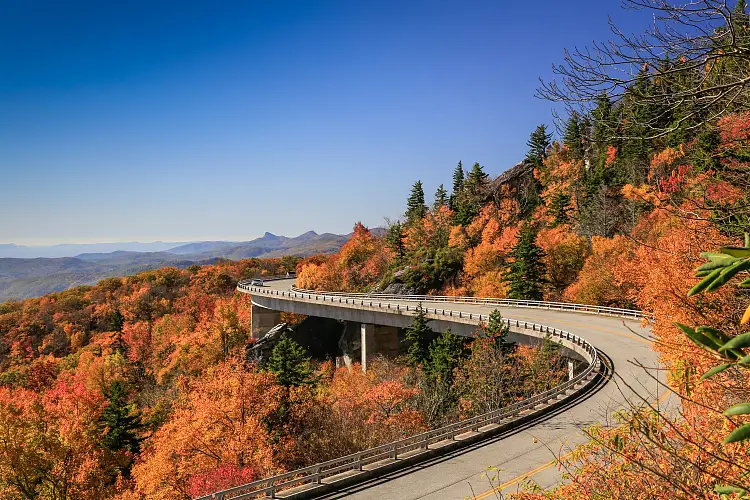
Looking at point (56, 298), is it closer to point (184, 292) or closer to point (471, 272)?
point (184, 292)

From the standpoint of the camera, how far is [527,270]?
51.9 m

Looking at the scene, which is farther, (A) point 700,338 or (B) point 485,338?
(B) point 485,338

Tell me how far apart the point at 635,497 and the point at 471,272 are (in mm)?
57717

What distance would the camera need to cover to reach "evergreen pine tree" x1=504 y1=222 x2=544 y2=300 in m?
51.8

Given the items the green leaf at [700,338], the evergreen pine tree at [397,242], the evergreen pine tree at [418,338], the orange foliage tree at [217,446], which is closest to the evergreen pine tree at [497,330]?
the evergreen pine tree at [418,338]

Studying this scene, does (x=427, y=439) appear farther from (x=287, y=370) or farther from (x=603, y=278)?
(x=603, y=278)

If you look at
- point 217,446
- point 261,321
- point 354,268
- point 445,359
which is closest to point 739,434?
point 217,446

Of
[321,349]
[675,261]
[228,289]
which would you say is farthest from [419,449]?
[228,289]

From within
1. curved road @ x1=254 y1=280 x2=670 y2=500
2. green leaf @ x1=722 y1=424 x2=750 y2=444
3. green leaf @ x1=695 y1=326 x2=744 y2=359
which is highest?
green leaf @ x1=695 y1=326 x2=744 y2=359

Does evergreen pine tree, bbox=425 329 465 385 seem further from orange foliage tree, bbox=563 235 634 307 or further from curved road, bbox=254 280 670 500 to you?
orange foliage tree, bbox=563 235 634 307

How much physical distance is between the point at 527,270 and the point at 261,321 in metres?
42.9

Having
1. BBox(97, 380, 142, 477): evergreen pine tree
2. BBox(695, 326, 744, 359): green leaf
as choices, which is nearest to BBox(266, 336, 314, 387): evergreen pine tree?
BBox(97, 380, 142, 477): evergreen pine tree

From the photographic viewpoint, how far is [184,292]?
347 feet

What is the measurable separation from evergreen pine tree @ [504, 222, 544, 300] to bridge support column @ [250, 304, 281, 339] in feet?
129
